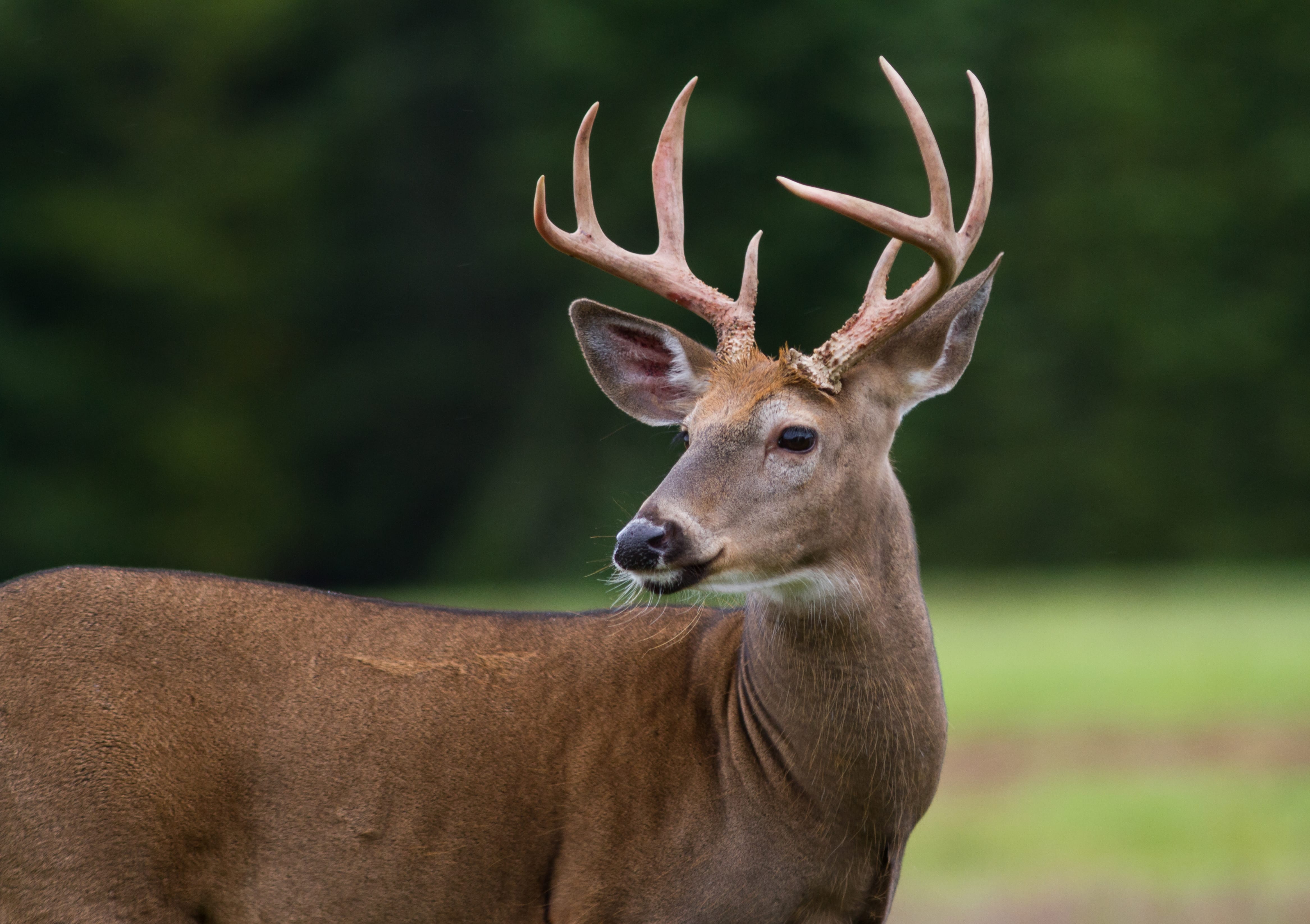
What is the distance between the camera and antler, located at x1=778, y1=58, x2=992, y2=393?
471 cm

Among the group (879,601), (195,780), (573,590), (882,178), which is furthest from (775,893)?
(882,178)

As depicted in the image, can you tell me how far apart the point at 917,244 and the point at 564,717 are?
1650 millimetres

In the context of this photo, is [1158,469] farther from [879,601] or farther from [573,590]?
[879,601]

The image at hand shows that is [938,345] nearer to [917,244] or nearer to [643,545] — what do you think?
[917,244]

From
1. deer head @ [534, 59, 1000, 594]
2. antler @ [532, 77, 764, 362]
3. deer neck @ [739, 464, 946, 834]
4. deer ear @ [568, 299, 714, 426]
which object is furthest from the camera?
deer ear @ [568, 299, 714, 426]

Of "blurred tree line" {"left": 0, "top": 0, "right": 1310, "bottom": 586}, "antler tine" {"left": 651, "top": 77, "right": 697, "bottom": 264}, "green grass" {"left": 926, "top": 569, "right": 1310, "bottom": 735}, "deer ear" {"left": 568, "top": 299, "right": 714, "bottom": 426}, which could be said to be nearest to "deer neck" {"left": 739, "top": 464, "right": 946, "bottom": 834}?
"deer ear" {"left": 568, "top": 299, "right": 714, "bottom": 426}

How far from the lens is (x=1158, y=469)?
29.7 metres

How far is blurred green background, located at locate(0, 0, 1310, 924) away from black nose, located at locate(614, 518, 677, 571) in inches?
620

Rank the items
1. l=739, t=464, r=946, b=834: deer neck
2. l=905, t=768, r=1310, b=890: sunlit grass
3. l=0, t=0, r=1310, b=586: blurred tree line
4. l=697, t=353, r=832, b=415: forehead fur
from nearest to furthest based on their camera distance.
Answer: l=739, t=464, r=946, b=834: deer neck, l=697, t=353, r=832, b=415: forehead fur, l=905, t=768, r=1310, b=890: sunlit grass, l=0, t=0, r=1310, b=586: blurred tree line

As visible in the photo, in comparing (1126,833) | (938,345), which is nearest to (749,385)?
(938,345)

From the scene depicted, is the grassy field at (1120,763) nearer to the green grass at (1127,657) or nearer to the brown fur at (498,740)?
the green grass at (1127,657)

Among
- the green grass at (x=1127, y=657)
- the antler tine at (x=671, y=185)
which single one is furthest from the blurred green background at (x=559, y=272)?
the antler tine at (x=671, y=185)

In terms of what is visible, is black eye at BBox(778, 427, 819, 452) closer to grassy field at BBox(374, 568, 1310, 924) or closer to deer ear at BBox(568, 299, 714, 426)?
deer ear at BBox(568, 299, 714, 426)

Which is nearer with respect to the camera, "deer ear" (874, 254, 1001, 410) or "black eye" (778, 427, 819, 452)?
"black eye" (778, 427, 819, 452)
